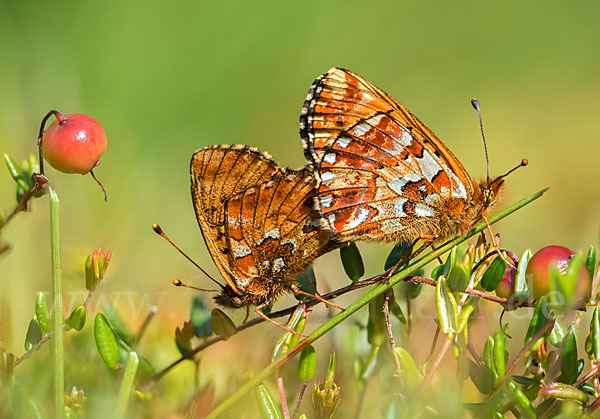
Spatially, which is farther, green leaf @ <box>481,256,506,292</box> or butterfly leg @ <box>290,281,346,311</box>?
butterfly leg @ <box>290,281,346,311</box>

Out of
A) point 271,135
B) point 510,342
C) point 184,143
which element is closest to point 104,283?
point 510,342

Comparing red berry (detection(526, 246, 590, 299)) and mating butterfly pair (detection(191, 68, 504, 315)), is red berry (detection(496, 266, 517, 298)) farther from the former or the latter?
mating butterfly pair (detection(191, 68, 504, 315))

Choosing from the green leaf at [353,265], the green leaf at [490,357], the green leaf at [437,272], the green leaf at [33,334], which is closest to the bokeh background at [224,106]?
the green leaf at [33,334]

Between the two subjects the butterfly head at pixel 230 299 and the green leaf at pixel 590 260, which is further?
the butterfly head at pixel 230 299

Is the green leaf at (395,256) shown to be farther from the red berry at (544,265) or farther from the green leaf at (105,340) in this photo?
the green leaf at (105,340)

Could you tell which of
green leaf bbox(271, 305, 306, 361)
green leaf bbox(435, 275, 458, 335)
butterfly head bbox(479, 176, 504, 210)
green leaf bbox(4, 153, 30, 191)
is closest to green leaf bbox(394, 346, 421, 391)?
green leaf bbox(435, 275, 458, 335)

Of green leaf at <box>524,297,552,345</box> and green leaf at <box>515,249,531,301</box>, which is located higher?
green leaf at <box>515,249,531,301</box>
